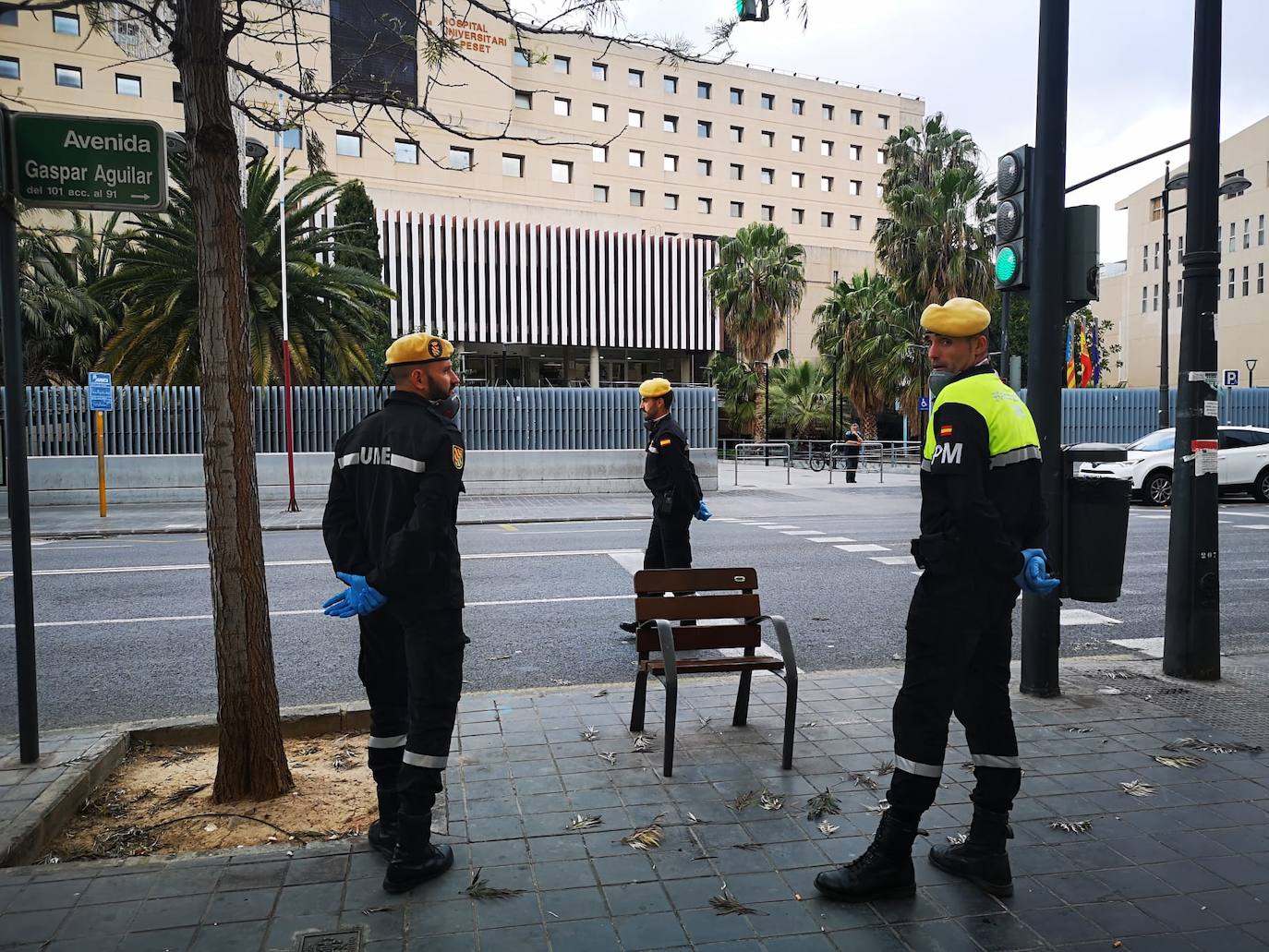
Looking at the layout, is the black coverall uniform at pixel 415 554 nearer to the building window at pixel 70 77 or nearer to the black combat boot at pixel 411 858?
the black combat boot at pixel 411 858

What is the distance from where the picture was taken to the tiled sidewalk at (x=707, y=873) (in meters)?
2.97

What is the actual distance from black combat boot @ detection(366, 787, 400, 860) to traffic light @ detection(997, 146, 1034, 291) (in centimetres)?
430

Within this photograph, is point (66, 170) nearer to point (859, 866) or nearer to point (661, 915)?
point (661, 915)

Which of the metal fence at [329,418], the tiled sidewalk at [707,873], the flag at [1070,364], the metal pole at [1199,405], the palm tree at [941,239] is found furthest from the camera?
the flag at [1070,364]

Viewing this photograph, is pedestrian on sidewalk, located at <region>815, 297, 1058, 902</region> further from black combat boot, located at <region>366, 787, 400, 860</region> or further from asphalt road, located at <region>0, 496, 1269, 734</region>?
asphalt road, located at <region>0, 496, 1269, 734</region>

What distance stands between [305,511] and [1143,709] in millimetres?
15425

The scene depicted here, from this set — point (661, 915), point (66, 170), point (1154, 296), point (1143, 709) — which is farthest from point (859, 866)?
point (1154, 296)

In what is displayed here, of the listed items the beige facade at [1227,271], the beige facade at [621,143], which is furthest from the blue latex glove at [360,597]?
the beige facade at [1227,271]

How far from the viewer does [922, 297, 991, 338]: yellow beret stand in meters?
3.42

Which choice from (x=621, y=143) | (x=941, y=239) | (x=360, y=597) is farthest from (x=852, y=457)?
(x=621, y=143)

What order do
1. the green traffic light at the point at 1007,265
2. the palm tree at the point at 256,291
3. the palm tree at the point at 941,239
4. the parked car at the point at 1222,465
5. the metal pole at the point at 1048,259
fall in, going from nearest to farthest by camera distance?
the metal pole at the point at 1048,259 < the green traffic light at the point at 1007,265 < the parked car at the point at 1222,465 < the palm tree at the point at 256,291 < the palm tree at the point at 941,239

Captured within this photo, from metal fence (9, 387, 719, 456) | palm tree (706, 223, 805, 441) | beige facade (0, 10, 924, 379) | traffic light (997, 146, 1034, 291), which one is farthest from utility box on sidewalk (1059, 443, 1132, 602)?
beige facade (0, 10, 924, 379)

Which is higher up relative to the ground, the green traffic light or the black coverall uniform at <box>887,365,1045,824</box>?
the green traffic light

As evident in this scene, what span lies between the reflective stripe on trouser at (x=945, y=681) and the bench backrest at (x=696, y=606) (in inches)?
61.0
